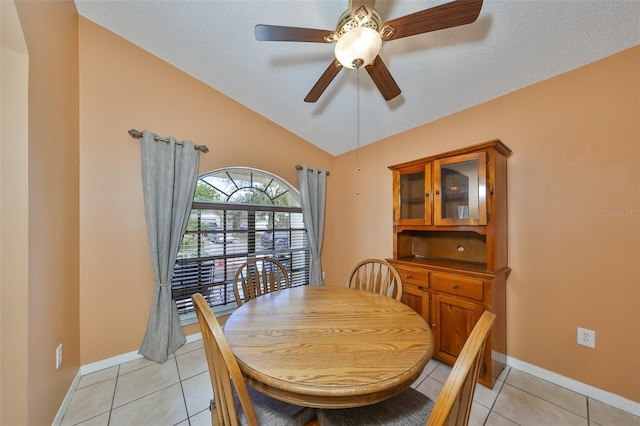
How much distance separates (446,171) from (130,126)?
2760 mm

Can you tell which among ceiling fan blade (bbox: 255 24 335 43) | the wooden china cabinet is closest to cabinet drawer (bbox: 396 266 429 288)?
the wooden china cabinet

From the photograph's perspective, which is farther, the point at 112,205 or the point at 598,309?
the point at 112,205

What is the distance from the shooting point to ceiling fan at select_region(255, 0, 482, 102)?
1064mm

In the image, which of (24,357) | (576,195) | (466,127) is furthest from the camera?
(466,127)

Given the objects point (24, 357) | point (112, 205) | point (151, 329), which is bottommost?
point (151, 329)

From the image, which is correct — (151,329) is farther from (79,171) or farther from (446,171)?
(446,171)

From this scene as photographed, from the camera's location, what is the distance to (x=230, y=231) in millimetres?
2643

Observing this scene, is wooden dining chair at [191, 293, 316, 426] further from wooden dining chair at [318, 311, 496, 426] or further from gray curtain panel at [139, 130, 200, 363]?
gray curtain panel at [139, 130, 200, 363]

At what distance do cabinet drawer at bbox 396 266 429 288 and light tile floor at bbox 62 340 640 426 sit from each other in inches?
Result: 26.5

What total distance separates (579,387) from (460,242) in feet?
3.92

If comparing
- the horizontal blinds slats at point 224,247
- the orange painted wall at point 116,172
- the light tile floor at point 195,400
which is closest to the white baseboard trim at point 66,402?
the light tile floor at point 195,400

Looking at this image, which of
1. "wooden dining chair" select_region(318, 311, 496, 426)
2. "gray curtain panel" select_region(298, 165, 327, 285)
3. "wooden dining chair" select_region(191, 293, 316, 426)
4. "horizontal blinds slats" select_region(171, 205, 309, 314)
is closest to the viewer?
"wooden dining chair" select_region(318, 311, 496, 426)

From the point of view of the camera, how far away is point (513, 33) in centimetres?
150

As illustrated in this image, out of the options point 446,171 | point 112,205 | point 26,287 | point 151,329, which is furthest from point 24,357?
point 446,171
